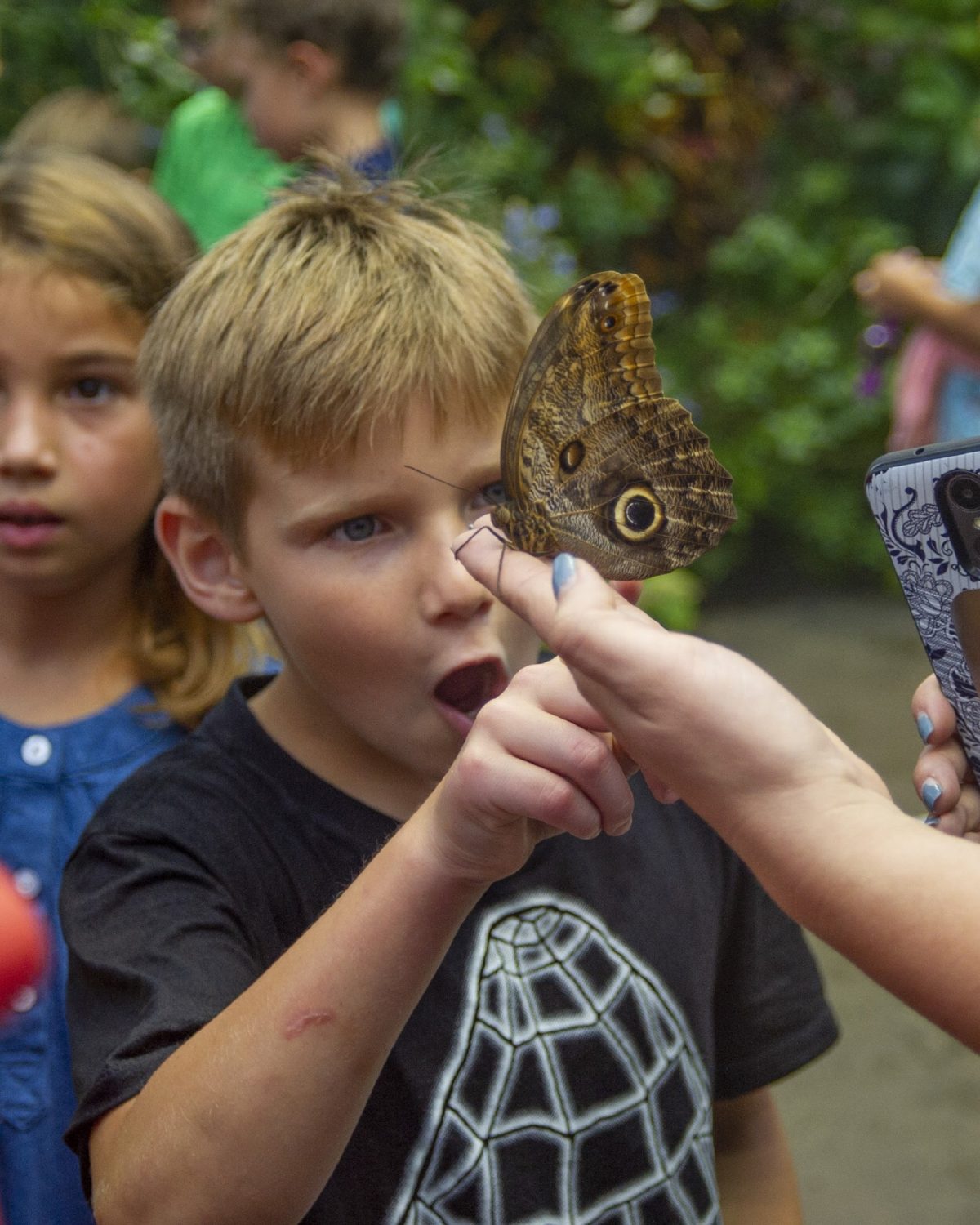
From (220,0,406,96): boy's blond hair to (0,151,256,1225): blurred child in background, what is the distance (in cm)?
180

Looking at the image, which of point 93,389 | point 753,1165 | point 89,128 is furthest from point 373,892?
point 89,128

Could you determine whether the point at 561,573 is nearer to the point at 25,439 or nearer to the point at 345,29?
the point at 25,439

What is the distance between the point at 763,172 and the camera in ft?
24.4

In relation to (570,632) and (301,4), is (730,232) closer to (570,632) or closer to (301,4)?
(301,4)

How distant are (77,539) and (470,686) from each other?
0.77 metres

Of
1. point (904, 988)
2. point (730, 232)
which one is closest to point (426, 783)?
point (904, 988)

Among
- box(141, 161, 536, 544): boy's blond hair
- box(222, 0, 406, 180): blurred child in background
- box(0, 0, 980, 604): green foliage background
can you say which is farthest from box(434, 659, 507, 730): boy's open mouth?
box(0, 0, 980, 604): green foliage background

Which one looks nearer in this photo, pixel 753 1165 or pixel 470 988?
pixel 470 988

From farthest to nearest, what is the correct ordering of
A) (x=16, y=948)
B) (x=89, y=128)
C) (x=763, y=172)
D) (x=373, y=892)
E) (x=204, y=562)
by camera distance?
(x=763, y=172) → (x=89, y=128) → (x=204, y=562) → (x=373, y=892) → (x=16, y=948)

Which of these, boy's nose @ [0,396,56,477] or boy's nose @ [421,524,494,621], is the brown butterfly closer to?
boy's nose @ [421,524,494,621]

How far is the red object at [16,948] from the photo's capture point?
0.69m

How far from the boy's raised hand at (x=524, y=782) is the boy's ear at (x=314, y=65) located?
305cm

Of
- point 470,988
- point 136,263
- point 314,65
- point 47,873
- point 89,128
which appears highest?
point 89,128

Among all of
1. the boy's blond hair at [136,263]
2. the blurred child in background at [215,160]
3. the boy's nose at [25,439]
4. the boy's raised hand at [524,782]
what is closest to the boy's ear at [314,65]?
the blurred child in background at [215,160]
